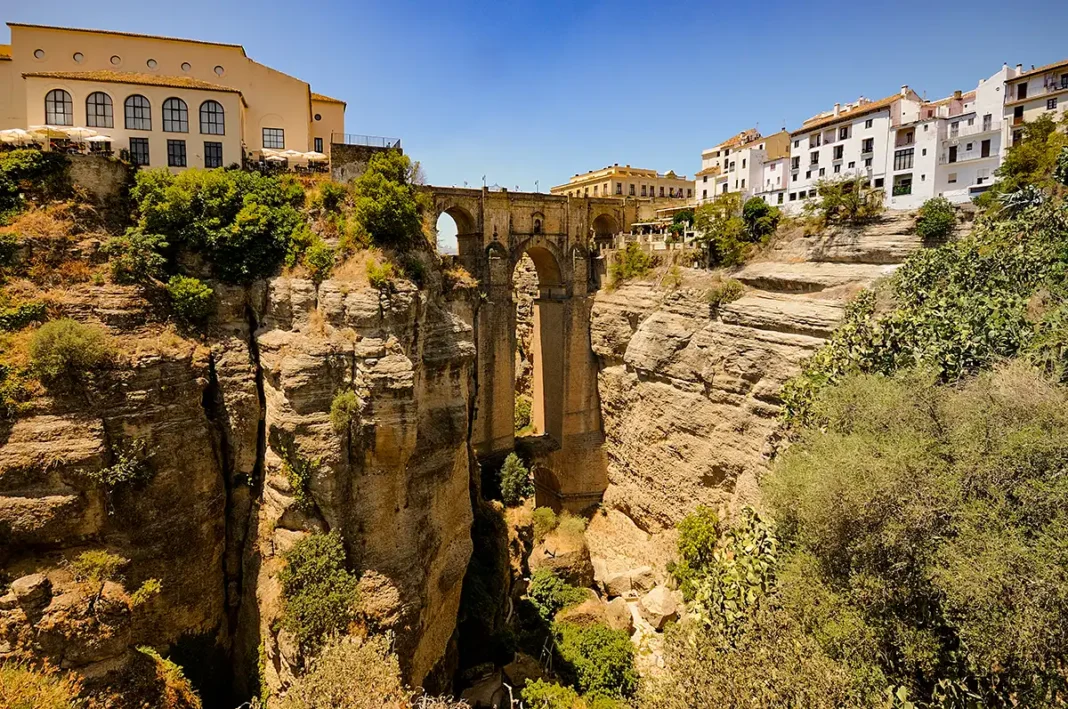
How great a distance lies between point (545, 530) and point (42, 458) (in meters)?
18.8

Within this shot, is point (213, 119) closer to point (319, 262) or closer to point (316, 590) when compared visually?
point (319, 262)

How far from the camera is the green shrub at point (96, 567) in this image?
1234 cm

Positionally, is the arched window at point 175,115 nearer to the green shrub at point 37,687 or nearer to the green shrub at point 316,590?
the green shrub at point 316,590

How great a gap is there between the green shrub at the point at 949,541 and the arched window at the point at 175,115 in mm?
21309

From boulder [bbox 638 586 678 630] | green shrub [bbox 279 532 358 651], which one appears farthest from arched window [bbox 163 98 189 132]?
boulder [bbox 638 586 678 630]

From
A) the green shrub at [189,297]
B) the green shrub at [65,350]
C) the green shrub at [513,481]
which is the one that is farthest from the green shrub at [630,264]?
the green shrub at [65,350]

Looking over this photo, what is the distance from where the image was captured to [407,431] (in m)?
14.4

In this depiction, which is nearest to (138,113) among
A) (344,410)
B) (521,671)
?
→ (344,410)

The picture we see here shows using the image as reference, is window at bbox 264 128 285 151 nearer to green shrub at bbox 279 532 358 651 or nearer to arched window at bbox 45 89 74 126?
arched window at bbox 45 89 74 126

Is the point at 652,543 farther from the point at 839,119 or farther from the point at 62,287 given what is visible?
the point at 839,119

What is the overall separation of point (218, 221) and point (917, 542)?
1672 cm

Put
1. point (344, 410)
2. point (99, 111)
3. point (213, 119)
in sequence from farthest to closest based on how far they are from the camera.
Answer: point (213, 119) < point (99, 111) < point (344, 410)

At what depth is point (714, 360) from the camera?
22625 millimetres

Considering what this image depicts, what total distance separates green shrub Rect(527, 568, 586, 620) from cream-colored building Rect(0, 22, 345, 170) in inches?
736
